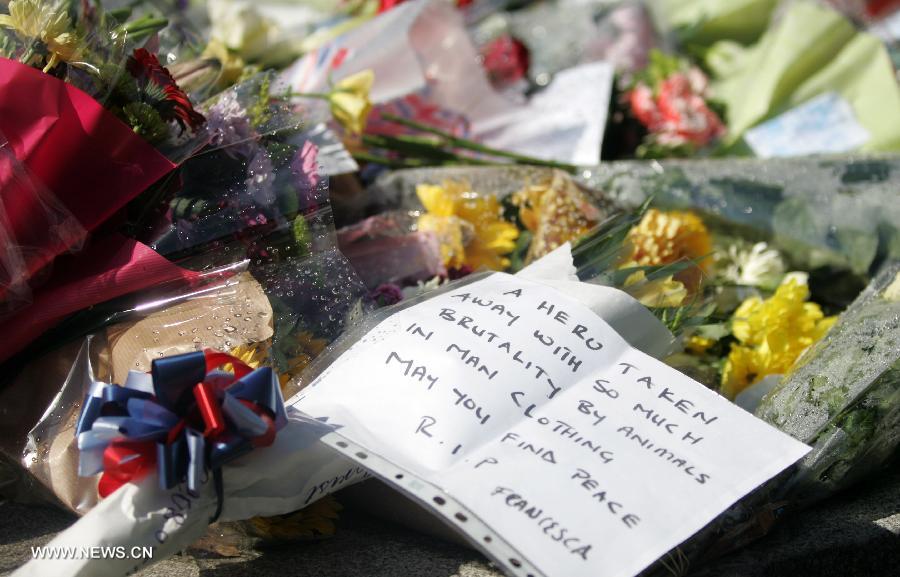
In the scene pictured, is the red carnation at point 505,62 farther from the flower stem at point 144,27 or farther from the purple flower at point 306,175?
the purple flower at point 306,175

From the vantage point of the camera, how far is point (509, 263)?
1676mm

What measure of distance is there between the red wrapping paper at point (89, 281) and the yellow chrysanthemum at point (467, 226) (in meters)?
0.54

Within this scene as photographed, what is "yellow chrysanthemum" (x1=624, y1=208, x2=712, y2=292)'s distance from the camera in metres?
1.52

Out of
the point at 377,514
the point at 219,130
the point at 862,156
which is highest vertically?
the point at 219,130

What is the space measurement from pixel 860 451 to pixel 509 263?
0.72 meters

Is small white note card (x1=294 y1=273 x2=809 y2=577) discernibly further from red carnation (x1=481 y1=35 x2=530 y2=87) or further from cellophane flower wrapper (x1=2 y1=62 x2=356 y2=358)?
red carnation (x1=481 y1=35 x2=530 y2=87)

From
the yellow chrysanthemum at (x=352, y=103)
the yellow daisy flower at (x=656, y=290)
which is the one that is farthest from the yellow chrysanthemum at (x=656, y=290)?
the yellow chrysanthemum at (x=352, y=103)

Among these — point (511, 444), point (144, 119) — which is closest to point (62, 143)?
point (144, 119)

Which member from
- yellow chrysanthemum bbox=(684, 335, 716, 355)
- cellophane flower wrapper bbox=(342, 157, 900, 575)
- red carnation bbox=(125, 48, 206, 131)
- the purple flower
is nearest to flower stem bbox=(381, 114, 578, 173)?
cellophane flower wrapper bbox=(342, 157, 900, 575)

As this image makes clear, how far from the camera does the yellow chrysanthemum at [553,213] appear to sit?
64.1 inches

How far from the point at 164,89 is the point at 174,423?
629mm

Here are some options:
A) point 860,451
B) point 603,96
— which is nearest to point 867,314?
point 860,451

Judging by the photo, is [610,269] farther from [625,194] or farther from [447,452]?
[625,194]

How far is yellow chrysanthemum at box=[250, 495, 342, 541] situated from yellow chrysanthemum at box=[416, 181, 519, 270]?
23.0 inches
